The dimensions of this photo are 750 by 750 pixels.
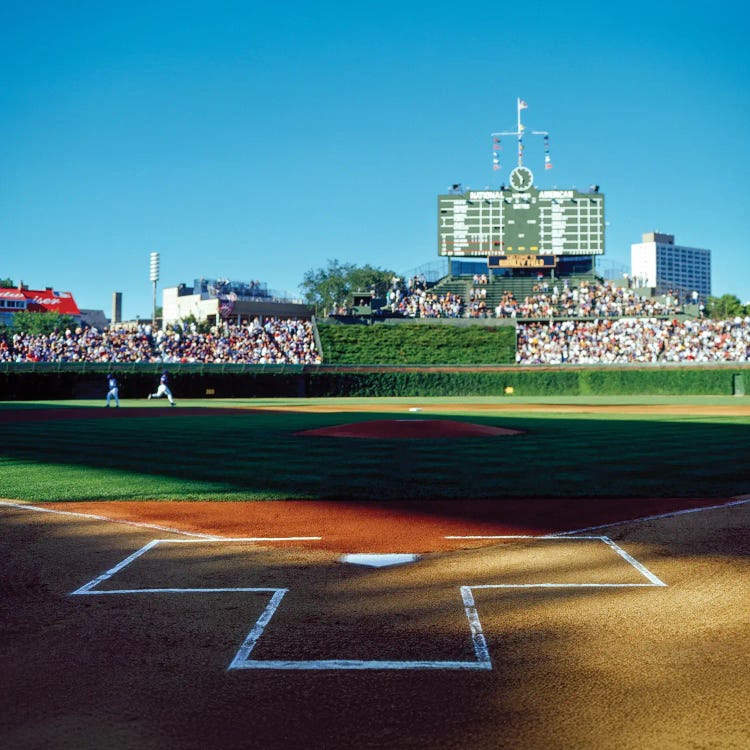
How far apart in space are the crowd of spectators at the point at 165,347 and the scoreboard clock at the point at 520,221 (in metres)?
17.1

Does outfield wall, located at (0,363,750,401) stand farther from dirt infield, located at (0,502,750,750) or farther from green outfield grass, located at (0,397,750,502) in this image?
dirt infield, located at (0,502,750,750)

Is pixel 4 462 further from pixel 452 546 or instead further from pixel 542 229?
pixel 542 229

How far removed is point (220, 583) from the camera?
249 inches

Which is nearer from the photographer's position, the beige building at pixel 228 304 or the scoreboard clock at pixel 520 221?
the scoreboard clock at pixel 520 221

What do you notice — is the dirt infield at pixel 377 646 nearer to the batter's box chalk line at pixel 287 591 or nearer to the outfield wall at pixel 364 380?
the batter's box chalk line at pixel 287 591

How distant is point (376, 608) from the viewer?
5.61m

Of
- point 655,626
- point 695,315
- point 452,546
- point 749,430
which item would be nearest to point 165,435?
point 452,546

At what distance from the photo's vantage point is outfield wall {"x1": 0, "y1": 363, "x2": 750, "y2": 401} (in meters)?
44.2

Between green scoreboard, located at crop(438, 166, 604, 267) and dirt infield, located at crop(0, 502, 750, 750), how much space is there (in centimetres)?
5846

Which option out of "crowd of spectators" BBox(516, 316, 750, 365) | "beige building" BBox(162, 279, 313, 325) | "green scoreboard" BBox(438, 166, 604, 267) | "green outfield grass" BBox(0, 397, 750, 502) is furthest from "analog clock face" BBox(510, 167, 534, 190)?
"green outfield grass" BBox(0, 397, 750, 502)

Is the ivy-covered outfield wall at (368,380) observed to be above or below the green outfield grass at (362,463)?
above

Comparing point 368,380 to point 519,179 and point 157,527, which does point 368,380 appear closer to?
point 519,179

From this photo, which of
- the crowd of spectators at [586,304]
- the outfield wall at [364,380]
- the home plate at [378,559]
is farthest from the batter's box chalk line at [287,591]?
the crowd of spectators at [586,304]

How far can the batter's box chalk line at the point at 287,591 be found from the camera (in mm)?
4438
